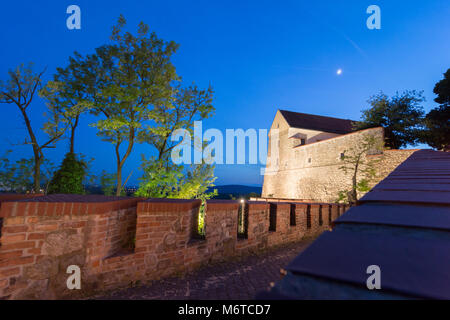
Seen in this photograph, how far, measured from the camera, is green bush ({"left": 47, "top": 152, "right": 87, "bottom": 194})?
922 centimetres

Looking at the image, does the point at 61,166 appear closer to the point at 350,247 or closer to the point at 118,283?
the point at 118,283

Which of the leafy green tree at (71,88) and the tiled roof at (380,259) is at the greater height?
the leafy green tree at (71,88)

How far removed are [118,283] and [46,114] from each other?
515 inches

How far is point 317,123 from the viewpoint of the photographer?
92.9 ft

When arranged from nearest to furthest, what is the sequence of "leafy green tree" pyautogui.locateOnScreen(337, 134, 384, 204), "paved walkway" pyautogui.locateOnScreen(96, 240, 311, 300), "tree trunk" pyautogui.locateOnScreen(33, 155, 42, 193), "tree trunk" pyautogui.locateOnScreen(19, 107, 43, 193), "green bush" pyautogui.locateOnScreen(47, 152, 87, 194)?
1. "paved walkway" pyautogui.locateOnScreen(96, 240, 311, 300)
2. "green bush" pyautogui.locateOnScreen(47, 152, 87, 194)
3. "tree trunk" pyautogui.locateOnScreen(33, 155, 42, 193)
4. "tree trunk" pyautogui.locateOnScreen(19, 107, 43, 193)
5. "leafy green tree" pyautogui.locateOnScreen(337, 134, 384, 204)

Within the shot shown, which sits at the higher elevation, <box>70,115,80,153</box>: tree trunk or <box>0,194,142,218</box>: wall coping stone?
<box>70,115,80,153</box>: tree trunk

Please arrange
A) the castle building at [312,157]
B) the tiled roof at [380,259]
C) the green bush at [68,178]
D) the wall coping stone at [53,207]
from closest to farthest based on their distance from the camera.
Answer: the tiled roof at [380,259]
the wall coping stone at [53,207]
the green bush at [68,178]
the castle building at [312,157]

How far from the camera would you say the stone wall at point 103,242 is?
1872 millimetres

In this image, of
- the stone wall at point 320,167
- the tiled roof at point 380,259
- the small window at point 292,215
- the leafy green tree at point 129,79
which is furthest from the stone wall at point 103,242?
the stone wall at point 320,167

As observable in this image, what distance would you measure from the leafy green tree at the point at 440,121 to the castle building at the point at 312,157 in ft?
15.8

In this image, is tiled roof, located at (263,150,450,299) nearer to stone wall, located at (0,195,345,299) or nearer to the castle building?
stone wall, located at (0,195,345,299)

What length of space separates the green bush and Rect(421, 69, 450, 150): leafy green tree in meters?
24.2

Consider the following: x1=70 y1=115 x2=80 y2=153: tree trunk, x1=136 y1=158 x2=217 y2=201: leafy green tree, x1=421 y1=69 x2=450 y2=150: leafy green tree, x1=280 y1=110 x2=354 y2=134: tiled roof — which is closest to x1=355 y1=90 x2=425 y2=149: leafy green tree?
x1=421 y1=69 x2=450 y2=150: leafy green tree

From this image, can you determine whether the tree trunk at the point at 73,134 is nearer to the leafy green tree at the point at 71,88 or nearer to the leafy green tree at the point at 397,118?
the leafy green tree at the point at 71,88
